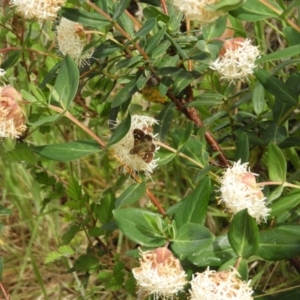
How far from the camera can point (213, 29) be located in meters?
0.86

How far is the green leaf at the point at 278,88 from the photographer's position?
0.91 metres

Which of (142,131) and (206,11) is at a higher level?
(206,11)

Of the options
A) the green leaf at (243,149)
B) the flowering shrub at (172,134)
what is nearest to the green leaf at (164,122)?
the flowering shrub at (172,134)

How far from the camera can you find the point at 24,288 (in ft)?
5.24

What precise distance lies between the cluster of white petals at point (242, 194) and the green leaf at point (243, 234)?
16 mm

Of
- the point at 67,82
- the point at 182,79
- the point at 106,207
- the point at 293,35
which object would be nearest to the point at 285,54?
the point at 293,35

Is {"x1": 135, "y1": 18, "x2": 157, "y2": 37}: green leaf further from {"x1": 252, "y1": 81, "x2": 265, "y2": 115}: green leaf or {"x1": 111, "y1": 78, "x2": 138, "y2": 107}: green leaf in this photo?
{"x1": 252, "y1": 81, "x2": 265, "y2": 115}: green leaf

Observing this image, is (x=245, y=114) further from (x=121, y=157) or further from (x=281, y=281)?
(x=281, y=281)

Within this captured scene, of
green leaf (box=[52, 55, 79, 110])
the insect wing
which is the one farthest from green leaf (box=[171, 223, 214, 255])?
green leaf (box=[52, 55, 79, 110])

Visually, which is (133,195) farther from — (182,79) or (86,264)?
(86,264)

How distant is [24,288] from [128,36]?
0.92 metres

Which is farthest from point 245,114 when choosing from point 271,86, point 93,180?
point 93,180

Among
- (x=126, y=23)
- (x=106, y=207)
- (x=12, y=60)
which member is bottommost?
(x=106, y=207)

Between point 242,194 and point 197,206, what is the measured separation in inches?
3.3
